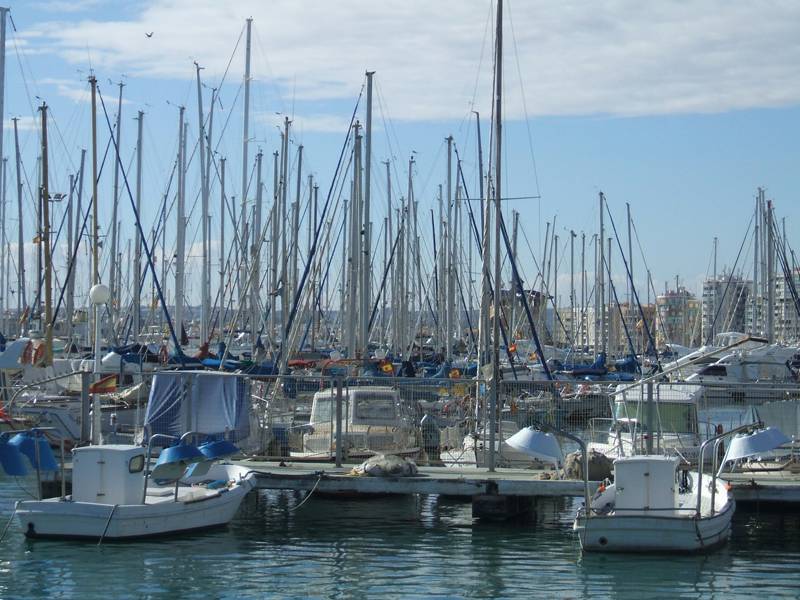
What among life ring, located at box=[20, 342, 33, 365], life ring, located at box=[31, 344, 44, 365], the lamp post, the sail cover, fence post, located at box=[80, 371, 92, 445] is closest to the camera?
the sail cover

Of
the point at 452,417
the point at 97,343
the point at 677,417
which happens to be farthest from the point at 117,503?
the point at 677,417

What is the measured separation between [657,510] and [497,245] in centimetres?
737

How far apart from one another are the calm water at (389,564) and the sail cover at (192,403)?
1870mm

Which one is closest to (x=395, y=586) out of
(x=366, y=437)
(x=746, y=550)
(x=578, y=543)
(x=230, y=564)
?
(x=230, y=564)

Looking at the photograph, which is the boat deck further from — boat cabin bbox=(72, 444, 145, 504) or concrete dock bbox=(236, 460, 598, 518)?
boat cabin bbox=(72, 444, 145, 504)

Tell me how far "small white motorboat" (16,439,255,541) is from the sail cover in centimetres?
252

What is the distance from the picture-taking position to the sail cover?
22.0m

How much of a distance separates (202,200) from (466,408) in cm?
2220

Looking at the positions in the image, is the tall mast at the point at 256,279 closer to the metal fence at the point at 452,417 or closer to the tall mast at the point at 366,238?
the tall mast at the point at 366,238

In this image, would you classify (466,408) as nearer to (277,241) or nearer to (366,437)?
(366,437)

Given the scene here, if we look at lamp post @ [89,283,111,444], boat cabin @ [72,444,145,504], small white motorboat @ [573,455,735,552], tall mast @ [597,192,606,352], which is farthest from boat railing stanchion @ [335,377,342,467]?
tall mast @ [597,192,606,352]

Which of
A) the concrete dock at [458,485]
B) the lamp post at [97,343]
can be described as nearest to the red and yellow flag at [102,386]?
the lamp post at [97,343]

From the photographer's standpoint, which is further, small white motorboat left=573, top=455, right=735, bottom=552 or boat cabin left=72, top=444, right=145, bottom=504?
boat cabin left=72, top=444, right=145, bottom=504

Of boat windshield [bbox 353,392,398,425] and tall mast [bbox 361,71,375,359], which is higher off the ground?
tall mast [bbox 361,71,375,359]
